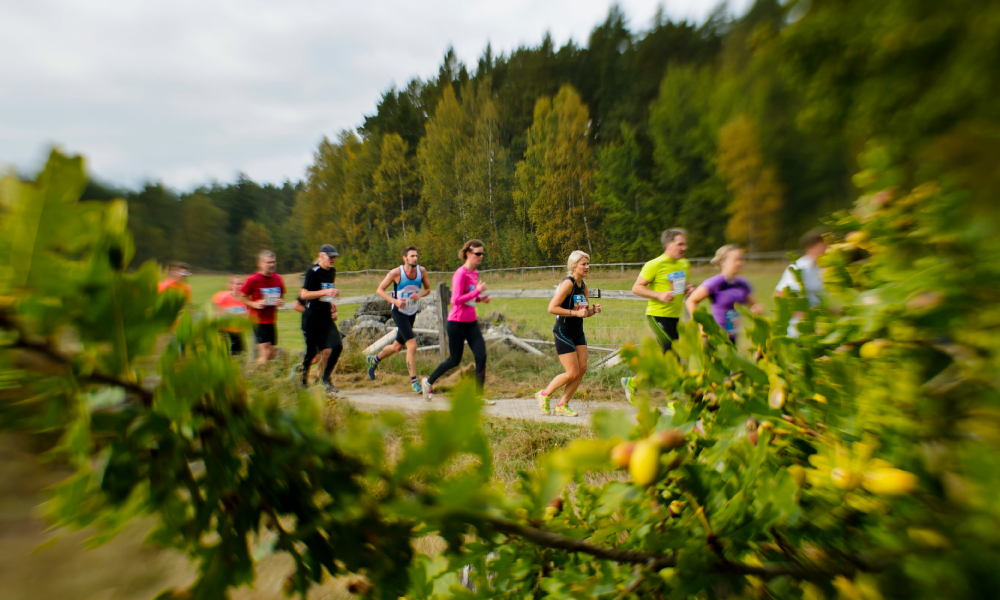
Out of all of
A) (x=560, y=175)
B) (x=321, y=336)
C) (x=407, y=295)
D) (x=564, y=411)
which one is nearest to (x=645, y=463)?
(x=564, y=411)

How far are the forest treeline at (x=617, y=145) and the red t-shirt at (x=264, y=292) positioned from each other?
0.73 metres

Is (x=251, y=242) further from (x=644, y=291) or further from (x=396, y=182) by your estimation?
(x=644, y=291)

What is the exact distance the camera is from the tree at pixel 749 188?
Result: 4.65 meters

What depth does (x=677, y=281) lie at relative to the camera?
350 cm

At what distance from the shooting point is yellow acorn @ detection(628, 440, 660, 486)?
25 centimetres

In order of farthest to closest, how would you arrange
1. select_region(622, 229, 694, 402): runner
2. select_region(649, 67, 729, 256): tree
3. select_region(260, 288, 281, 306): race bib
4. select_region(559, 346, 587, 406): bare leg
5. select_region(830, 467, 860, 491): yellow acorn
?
select_region(649, 67, 729, 256): tree
select_region(260, 288, 281, 306): race bib
select_region(559, 346, 587, 406): bare leg
select_region(622, 229, 694, 402): runner
select_region(830, 467, 860, 491): yellow acorn

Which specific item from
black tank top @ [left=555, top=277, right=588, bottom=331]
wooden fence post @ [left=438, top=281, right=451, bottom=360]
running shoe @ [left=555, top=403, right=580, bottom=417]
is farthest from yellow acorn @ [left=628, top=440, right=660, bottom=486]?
wooden fence post @ [left=438, top=281, right=451, bottom=360]

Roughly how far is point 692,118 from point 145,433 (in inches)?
305

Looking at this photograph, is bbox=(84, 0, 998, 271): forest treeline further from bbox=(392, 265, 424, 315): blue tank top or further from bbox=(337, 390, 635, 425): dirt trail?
bbox=(337, 390, 635, 425): dirt trail

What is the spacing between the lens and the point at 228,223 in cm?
828

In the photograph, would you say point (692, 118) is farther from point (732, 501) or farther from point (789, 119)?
point (732, 501)

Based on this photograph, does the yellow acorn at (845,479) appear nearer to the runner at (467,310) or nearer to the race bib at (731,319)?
the race bib at (731,319)

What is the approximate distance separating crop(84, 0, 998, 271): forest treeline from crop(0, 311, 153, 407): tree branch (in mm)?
1754

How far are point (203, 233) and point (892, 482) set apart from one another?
320 inches
